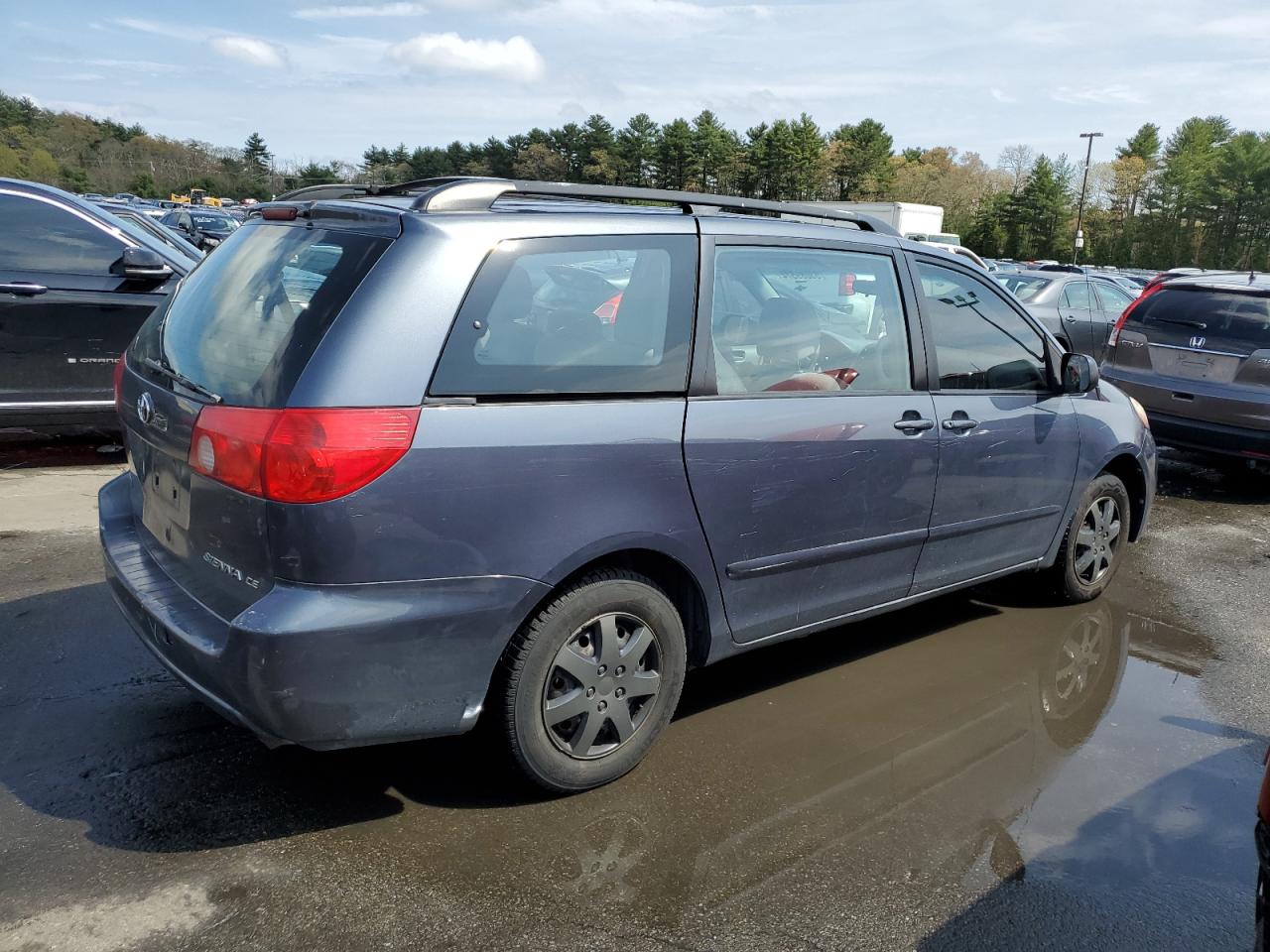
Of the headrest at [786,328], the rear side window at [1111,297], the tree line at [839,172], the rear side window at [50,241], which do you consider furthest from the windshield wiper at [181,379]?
the tree line at [839,172]

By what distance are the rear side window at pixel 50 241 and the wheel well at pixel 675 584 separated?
5.34m

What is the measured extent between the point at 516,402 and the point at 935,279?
2146mm

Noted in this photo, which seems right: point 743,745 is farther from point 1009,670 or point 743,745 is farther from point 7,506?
point 7,506

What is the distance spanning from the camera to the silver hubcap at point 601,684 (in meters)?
3.01

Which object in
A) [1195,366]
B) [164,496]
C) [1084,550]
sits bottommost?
[1084,550]

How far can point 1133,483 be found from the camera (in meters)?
5.33

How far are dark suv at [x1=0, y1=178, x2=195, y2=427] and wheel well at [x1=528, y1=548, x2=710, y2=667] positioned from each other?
197 inches

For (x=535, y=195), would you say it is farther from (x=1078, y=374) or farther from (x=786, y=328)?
(x=1078, y=374)

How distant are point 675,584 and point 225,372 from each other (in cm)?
152

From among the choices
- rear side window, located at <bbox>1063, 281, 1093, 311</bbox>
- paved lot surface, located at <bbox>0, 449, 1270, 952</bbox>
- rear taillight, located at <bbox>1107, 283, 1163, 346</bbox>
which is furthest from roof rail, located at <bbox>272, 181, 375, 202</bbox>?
rear side window, located at <bbox>1063, 281, 1093, 311</bbox>

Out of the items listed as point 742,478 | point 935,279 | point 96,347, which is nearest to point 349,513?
point 742,478

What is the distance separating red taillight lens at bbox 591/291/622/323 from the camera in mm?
3080

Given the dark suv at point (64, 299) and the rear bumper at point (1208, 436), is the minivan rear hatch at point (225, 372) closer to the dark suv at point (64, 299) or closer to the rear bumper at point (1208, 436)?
the dark suv at point (64, 299)

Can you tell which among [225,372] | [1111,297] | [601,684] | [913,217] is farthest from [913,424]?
[913,217]
